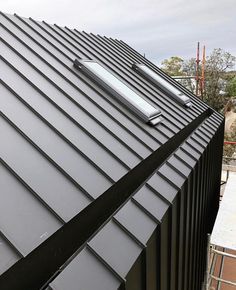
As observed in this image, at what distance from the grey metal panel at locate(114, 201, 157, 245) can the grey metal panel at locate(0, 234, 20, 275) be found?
1.31 m

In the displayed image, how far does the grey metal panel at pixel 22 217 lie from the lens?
2.23 metres

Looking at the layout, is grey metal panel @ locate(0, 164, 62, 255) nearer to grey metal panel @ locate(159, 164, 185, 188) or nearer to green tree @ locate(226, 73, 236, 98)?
grey metal panel @ locate(159, 164, 185, 188)

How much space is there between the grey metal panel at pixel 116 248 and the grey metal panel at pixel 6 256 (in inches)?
31.9

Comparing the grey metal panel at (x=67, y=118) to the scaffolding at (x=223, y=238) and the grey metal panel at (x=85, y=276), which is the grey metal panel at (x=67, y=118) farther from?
the scaffolding at (x=223, y=238)

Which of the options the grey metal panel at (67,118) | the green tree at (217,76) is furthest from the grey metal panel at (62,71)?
the green tree at (217,76)

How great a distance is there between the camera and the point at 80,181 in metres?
3.07

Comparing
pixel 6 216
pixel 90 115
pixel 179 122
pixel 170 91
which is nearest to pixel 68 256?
pixel 6 216

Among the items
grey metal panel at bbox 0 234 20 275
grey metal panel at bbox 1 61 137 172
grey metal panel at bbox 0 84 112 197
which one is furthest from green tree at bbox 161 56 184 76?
grey metal panel at bbox 0 234 20 275

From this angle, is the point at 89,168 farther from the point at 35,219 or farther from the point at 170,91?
the point at 170,91

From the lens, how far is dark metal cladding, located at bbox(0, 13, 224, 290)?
2.41 m

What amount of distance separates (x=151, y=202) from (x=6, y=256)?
208cm

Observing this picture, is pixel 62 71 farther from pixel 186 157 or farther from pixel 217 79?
pixel 217 79

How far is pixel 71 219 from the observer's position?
2648 millimetres

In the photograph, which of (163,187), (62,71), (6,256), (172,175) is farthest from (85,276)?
(62,71)
